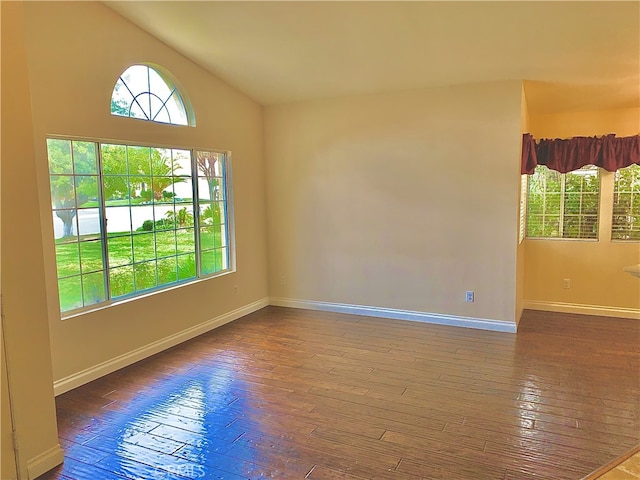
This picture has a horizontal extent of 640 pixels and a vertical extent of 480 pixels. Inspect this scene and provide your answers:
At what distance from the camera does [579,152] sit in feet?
16.2

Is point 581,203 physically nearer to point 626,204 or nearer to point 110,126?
point 626,204

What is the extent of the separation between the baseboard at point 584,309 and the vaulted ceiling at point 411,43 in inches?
90.3

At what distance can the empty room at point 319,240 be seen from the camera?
8.07 feet

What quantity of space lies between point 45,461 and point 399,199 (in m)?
3.83

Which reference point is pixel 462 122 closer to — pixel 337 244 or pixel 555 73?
pixel 555 73

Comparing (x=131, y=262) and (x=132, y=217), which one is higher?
(x=132, y=217)

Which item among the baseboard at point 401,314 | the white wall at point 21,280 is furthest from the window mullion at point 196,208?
the white wall at point 21,280

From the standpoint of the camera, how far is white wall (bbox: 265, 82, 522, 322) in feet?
14.7

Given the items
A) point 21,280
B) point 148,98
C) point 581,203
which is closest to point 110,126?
point 148,98

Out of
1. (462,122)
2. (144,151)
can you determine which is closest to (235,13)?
(144,151)

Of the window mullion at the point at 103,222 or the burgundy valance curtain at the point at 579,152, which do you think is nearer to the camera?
the window mullion at the point at 103,222

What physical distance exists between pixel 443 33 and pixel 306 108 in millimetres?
2114

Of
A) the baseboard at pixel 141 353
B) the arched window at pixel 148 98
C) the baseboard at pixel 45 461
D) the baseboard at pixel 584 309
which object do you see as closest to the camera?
the baseboard at pixel 45 461

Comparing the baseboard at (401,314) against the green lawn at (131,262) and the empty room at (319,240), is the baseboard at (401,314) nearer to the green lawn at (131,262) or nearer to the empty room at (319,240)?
the empty room at (319,240)
